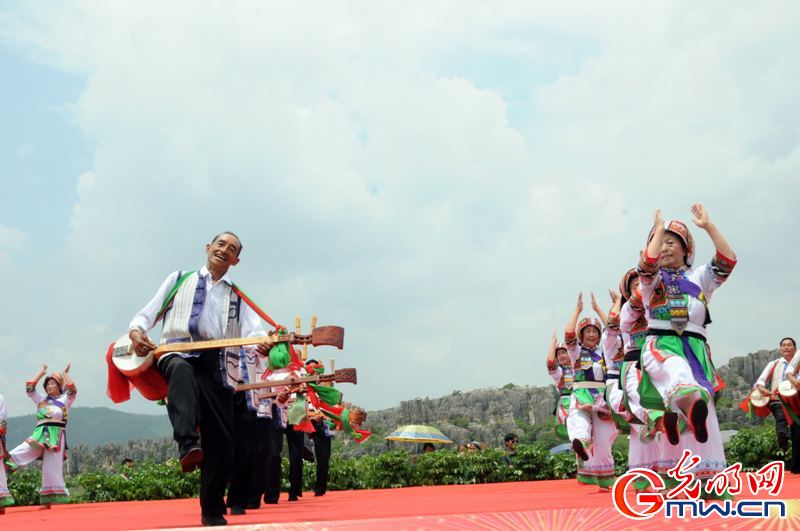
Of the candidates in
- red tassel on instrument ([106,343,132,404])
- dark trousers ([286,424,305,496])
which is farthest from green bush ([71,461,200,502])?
red tassel on instrument ([106,343,132,404])

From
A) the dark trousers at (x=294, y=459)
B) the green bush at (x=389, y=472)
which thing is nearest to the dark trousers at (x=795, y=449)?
the green bush at (x=389, y=472)

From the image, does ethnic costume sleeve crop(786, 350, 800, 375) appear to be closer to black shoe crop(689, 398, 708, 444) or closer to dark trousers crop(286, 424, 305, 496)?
dark trousers crop(286, 424, 305, 496)

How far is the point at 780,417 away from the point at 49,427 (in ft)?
35.3

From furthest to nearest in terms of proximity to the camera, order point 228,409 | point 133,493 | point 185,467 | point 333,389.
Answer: point 133,493, point 333,389, point 228,409, point 185,467

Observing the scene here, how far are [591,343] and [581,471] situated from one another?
5.56ft

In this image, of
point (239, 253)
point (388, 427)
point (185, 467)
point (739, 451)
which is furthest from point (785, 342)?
point (388, 427)

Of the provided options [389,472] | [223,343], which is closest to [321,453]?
[389,472]

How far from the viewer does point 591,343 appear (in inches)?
379

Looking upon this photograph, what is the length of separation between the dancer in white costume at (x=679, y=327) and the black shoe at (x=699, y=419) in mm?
189

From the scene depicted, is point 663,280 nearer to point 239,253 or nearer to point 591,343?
point 239,253

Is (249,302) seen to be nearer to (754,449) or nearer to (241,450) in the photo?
(241,450)

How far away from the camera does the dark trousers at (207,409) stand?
4.91 meters

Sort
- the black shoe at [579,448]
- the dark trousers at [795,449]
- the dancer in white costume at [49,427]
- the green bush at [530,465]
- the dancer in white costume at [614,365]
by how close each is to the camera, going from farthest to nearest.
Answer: the green bush at [530,465] < the dark trousers at [795,449] < the dancer in white costume at [49,427] < the black shoe at [579,448] < the dancer in white costume at [614,365]

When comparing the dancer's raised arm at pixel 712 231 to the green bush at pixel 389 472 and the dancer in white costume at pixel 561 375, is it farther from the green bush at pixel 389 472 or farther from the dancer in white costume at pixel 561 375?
the green bush at pixel 389 472
